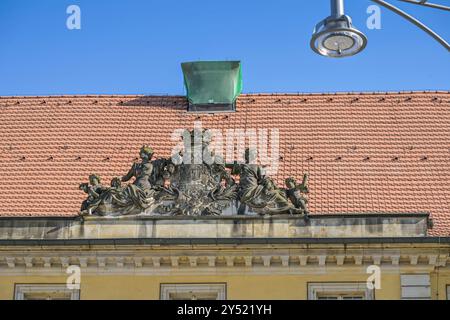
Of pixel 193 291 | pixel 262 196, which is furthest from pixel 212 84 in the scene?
pixel 193 291

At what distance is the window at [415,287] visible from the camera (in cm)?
2280

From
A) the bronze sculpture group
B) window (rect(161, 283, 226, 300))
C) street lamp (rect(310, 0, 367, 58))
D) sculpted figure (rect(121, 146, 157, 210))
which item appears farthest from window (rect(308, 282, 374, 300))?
street lamp (rect(310, 0, 367, 58))

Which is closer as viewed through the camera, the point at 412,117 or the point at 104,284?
the point at 104,284

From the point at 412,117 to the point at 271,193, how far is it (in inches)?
266

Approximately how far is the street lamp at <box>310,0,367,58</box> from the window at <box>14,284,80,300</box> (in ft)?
34.2

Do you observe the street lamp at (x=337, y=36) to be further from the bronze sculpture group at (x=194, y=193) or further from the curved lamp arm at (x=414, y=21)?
the bronze sculpture group at (x=194, y=193)

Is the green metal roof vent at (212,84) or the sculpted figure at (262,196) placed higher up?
the green metal roof vent at (212,84)

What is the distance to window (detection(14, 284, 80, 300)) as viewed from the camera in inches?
915

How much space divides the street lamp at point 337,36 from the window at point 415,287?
9343mm

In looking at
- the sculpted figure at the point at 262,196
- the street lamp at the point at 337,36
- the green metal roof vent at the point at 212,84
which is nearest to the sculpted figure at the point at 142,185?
the sculpted figure at the point at 262,196

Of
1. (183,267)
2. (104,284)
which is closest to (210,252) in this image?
(183,267)

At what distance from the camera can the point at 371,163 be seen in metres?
26.6
